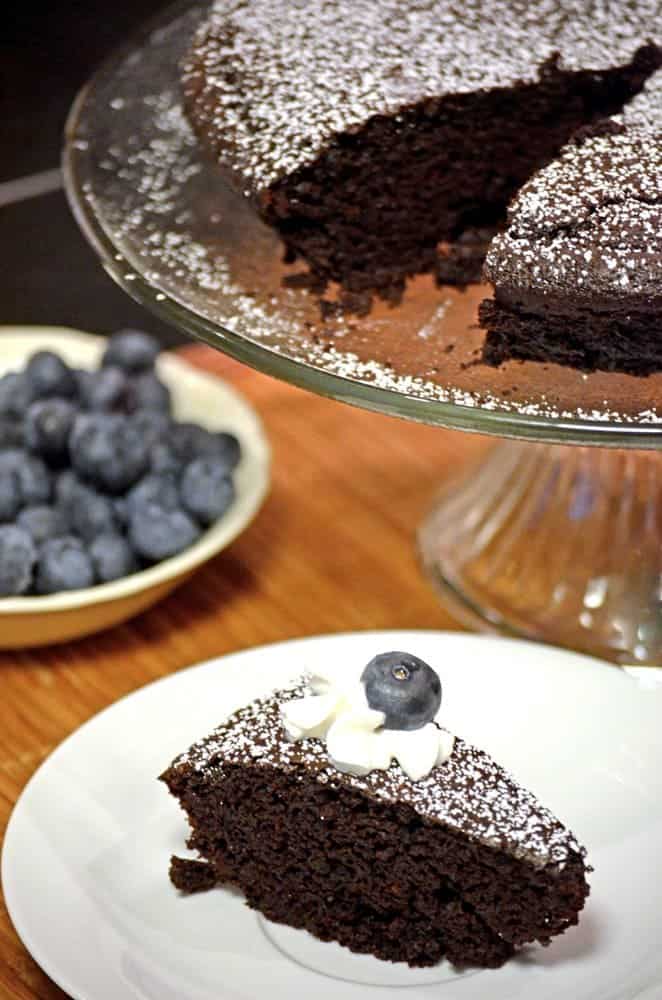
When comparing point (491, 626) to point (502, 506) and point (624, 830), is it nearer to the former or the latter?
point (502, 506)

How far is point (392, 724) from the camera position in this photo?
1252 mm

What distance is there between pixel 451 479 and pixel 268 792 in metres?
0.87

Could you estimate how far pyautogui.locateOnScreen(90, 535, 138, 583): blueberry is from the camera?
1.68 m

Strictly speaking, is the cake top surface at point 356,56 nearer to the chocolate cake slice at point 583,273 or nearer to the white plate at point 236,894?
the chocolate cake slice at point 583,273

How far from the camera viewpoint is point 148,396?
1925 millimetres

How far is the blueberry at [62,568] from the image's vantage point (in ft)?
5.43

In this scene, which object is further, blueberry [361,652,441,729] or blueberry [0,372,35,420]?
blueberry [0,372,35,420]

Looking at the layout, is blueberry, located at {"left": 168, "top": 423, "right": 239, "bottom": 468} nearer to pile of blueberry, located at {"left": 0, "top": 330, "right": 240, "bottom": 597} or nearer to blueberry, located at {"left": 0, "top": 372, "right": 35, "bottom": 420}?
pile of blueberry, located at {"left": 0, "top": 330, "right": 240, "bottom": 597}

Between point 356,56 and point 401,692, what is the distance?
2.88 feet

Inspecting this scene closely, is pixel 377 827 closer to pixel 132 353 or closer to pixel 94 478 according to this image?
Result: pixel 94 478

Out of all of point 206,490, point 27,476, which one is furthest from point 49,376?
point 206,490

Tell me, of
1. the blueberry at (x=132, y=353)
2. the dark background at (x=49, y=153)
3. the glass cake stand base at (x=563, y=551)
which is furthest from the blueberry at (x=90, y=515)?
the dark background at (x=49, y=153)

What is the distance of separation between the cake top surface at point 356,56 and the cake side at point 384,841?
0.67m

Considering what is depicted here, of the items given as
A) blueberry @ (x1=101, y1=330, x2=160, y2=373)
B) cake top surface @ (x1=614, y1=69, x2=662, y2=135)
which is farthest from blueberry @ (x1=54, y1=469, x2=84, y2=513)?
cake top surface @ (x1=614, y1=69, x2=662, y2=135)
